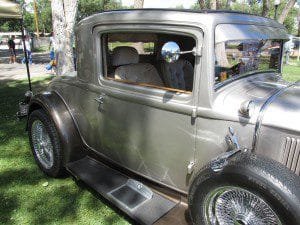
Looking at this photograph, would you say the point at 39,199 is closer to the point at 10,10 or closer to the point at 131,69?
the point at 131,69

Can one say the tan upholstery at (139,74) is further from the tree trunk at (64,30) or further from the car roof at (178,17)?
the tree trunk at (64,30)

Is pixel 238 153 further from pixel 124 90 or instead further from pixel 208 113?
pixel 124 90

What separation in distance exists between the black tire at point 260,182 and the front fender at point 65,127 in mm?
1722

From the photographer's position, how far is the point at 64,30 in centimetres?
782

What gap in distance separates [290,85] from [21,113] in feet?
12.0

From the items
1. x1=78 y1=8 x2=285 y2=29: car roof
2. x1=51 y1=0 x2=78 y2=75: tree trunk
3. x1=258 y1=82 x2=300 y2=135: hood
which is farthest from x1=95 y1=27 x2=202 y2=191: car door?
x1=51 y1=0 x2=78 y2=75: tree trunk

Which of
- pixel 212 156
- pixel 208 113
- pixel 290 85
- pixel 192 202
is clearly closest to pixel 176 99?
pixel 208 113

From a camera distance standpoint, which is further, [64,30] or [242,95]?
[64,30]

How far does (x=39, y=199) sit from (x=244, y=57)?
2.57m

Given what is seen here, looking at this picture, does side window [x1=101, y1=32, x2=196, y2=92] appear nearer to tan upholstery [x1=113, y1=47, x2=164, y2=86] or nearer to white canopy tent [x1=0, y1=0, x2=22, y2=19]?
tan upholstery [x1=113, y1=47, x2=164, y2=86]

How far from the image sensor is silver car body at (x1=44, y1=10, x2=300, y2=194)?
7.64 feet

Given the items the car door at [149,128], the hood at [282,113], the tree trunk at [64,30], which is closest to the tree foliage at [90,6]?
the tree trunk at [64,30]

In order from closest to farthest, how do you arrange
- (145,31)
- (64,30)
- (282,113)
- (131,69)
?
(282,113) → (145,31) → (131,69) → (64,30)

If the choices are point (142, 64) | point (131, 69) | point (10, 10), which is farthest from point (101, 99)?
point (10, 10)
